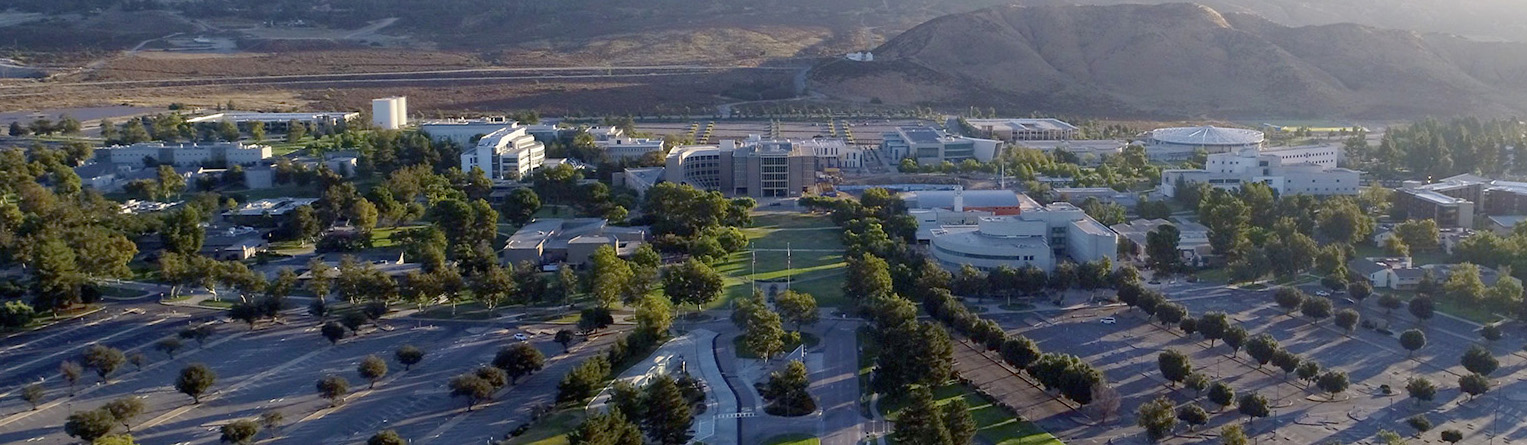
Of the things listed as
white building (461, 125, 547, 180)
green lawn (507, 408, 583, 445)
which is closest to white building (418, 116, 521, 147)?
white building (461, 125, 547, 180)

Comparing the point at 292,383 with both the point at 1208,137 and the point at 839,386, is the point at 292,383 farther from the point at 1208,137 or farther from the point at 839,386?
the point at 1208,137

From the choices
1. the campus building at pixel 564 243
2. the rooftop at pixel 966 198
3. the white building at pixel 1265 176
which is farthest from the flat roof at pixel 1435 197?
the campus building at pixel 564 243

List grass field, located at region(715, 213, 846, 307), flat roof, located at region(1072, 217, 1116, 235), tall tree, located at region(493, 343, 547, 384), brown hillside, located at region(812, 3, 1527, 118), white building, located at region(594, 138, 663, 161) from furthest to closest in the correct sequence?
1. brown hillside, located at region(812, 3, 1527, 118)
2. white building, located at region(594, 138, 663, 161)
3. flat roof, located at region(1072, 217, 1116, 235)
4. grass field, located at region(715, 213, 846, 307)
5. tall tree, located at region(493, 343, 547, 384)

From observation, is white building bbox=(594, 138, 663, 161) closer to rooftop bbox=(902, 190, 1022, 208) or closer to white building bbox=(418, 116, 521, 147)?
white building bbox=(418, 116, 521, 147)

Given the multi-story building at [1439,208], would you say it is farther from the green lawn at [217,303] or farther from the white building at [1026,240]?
the green lawn at [217,303]

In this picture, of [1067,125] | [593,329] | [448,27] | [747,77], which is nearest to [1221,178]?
[1067,125]

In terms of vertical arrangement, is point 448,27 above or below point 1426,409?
above

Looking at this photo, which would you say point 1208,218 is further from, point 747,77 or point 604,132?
point 747,77

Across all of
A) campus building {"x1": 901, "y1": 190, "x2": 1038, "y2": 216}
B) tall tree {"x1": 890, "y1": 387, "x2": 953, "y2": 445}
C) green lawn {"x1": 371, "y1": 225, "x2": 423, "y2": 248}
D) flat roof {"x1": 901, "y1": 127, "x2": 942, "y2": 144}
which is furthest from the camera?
flat roof {"x1": 901, "y1": 127, "x2": 942, "y2": 144}
